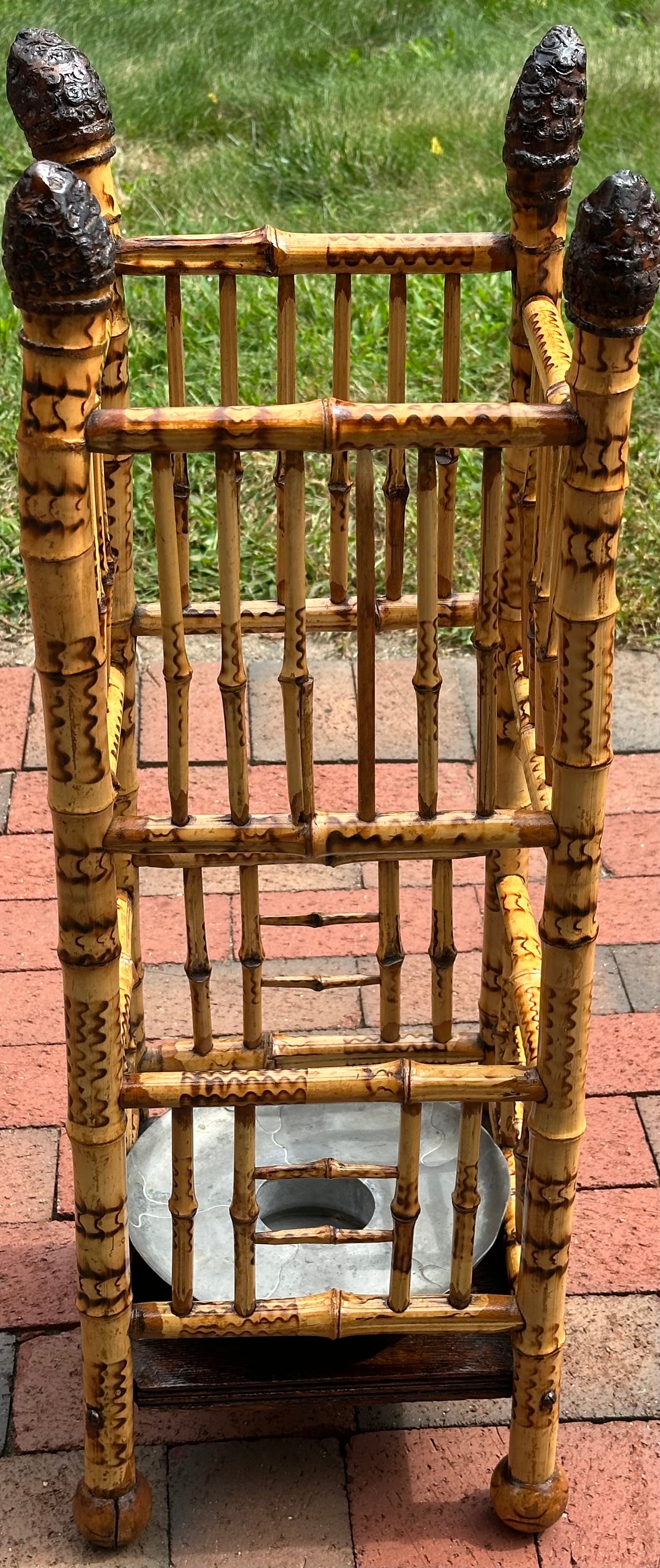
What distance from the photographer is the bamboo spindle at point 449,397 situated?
1.89 metres

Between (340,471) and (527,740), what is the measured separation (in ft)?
1.42

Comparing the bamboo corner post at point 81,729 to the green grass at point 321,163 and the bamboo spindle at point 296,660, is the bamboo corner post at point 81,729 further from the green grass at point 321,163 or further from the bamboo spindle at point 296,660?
the green grass at point 321,163

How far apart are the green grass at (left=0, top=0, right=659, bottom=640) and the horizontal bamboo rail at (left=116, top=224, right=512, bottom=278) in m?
1.81

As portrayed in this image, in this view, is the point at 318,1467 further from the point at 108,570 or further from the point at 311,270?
the point at 311,270

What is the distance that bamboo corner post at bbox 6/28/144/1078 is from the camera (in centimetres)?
165

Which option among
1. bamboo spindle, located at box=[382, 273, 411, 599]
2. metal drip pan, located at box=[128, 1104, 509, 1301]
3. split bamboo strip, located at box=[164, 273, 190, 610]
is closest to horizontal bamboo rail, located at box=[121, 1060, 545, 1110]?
metal drip pan, located at box=[128, 1104, 509, 1301]

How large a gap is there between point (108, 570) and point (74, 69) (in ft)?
1.71

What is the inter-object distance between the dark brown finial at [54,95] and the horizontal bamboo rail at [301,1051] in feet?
3.21

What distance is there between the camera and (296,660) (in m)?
1.50

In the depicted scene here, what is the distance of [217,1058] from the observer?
2.04 metres

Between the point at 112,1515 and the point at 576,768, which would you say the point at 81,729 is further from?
the point at 112,1515

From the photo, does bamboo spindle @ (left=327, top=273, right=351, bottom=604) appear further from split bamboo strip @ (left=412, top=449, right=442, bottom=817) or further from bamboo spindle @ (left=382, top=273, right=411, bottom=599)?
split bamboo strip @ (left=412, top=449, right=442, bottom=817)

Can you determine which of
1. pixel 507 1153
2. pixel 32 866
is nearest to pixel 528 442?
pixel 507 1153

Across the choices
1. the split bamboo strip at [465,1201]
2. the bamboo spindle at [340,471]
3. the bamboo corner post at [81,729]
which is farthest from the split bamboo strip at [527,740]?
the bamboo corner post at [81,729]
